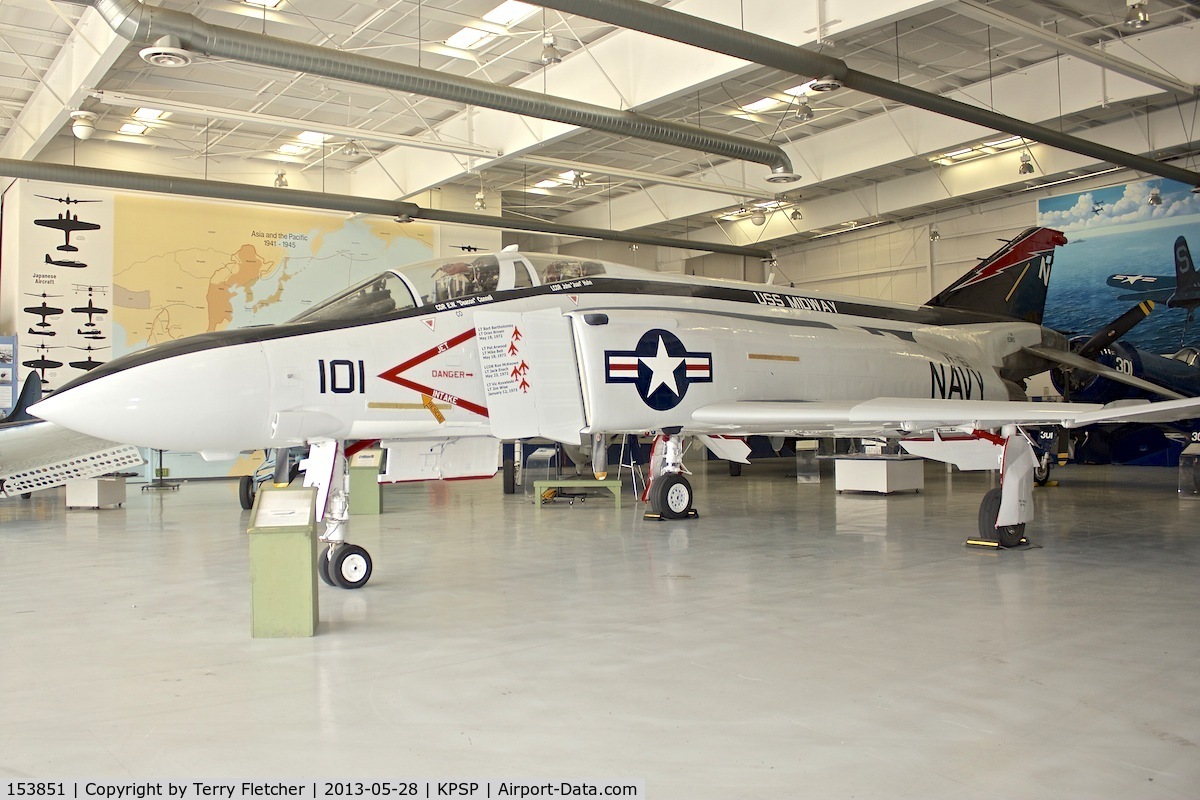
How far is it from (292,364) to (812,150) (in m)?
16.6

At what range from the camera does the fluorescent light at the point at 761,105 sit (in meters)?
17.6

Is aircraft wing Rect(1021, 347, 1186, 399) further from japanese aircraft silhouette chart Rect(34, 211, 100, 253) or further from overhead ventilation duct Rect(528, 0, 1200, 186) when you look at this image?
japanese aircraft silhouette chart Rect(34, 211, 100, 253)

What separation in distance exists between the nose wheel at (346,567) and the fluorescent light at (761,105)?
1407cm

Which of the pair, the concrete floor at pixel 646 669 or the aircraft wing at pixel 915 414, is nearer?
the concrete floor at pixel 646 669

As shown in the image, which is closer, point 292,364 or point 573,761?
point 573,761

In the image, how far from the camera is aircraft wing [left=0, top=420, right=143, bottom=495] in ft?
36.7

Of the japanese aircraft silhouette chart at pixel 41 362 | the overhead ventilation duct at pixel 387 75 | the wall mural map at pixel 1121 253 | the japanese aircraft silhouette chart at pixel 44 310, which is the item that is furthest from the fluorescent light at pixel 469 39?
the wall mural map at pixel 1121 253

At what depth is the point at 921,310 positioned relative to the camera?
12.4 meters

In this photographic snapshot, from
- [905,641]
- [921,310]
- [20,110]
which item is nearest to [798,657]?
[905,641]

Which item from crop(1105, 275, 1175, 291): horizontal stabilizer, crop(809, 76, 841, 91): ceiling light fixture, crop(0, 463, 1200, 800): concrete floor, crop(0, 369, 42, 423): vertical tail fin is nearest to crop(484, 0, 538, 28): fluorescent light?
crop(809, 76, 841, 91): ceiling light fixture

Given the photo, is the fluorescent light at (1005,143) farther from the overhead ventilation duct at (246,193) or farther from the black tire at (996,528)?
the black tire at (996,528)

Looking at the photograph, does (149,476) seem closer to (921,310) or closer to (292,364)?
(292,364)

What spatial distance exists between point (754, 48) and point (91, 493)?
10.9 meters

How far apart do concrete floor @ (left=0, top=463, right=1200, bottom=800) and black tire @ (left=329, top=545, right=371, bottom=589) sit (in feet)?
0.30
